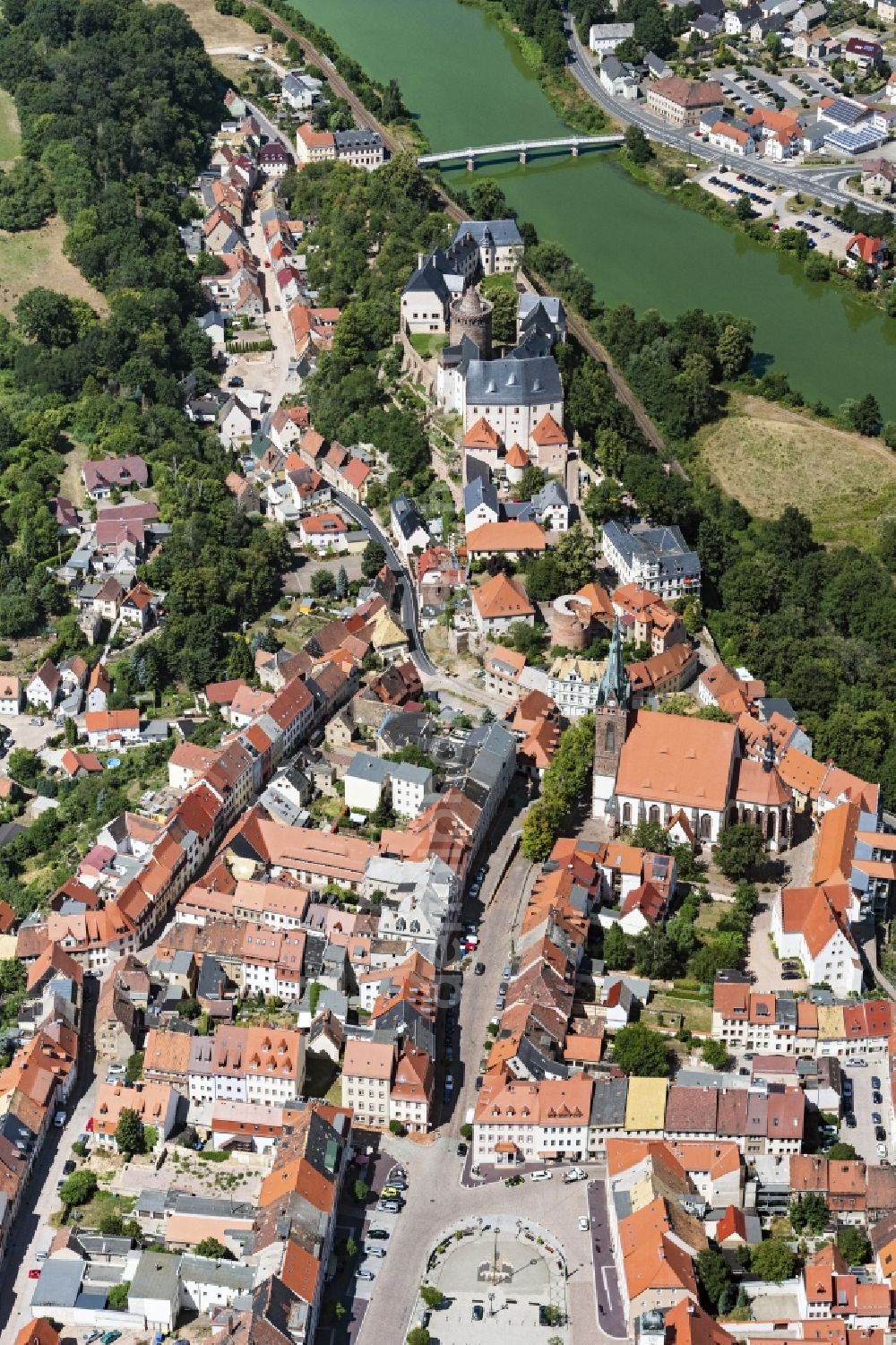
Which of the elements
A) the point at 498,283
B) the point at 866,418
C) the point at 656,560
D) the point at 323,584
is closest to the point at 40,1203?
the point at 323,584

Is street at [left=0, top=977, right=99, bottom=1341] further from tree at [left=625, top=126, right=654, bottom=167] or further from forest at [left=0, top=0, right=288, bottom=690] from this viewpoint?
tree at [left=625, top=126, right=654, bottom=167]

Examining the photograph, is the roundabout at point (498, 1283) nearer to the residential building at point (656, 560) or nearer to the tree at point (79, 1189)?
the tree at point (79, 1189)

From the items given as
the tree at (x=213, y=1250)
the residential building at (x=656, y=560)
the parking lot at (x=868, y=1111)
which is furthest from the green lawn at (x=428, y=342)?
the tree at (x=213, y=1250)

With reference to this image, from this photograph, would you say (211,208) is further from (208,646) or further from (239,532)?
(208,646)

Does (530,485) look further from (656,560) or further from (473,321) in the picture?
(473,321)

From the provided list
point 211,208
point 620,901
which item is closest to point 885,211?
point 211,208

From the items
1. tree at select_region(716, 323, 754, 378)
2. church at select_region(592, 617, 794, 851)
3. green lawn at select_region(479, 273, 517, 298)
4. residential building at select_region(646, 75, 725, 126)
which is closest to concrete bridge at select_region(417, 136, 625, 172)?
residential building at select_region(646, 75, 725, 126)
